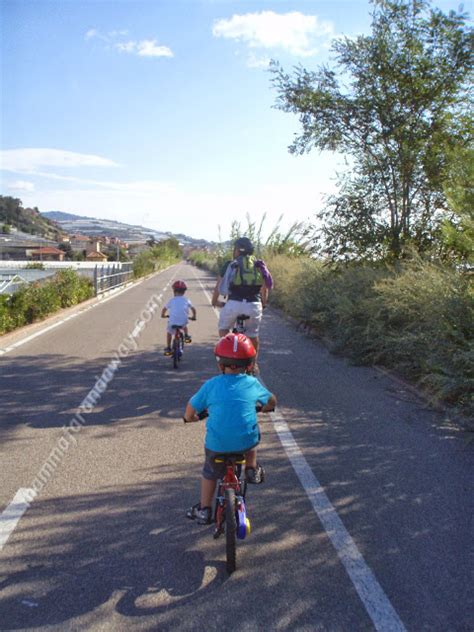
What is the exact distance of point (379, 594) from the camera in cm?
323

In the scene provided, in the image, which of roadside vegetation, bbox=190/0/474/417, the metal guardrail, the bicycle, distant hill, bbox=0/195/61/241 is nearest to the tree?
roadside vegetation, bbox=190/0/474/417

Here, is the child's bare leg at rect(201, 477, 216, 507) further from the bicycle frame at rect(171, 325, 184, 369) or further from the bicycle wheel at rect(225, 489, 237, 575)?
the bicycle frame at rect(171, 325, 184, 369)

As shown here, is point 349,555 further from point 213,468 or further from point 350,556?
point 213,468

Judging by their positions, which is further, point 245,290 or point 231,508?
point 245,290

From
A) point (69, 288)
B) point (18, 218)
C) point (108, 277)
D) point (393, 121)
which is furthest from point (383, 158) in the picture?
point (18, 218)

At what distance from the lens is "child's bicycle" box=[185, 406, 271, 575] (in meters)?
3.38

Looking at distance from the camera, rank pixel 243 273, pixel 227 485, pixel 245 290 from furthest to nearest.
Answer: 1. pixel 245 290
2. pixel 243 273
3. pixel 227 485

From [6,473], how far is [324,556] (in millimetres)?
2777

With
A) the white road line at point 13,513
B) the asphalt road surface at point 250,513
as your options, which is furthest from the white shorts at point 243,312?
the white road line at point 13,513

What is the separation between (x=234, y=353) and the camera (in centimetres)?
368

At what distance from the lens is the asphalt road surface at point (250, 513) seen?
307 centimetres

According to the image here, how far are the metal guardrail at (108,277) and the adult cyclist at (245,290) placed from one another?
18.2 m

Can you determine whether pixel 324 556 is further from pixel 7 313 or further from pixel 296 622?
pixel 7 313

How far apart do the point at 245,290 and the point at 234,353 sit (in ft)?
14.4
